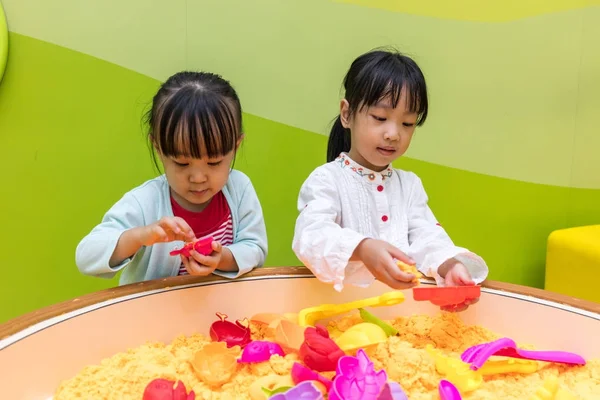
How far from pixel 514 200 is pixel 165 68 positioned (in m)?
0.89

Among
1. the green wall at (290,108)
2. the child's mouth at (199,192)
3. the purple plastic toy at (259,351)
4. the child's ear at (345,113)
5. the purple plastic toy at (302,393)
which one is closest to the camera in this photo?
the purple plastic toy at (302,393)

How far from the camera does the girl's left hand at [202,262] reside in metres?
0.66

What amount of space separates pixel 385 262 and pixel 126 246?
343 millimetres

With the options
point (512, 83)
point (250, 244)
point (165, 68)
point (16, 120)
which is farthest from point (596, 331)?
point (16, 120)

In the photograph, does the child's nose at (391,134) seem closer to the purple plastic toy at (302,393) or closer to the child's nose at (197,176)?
the child's nose at (197,176)

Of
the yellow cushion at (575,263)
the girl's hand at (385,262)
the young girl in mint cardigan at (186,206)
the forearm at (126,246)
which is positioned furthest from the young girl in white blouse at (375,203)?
the yellow cushion at (575,263)

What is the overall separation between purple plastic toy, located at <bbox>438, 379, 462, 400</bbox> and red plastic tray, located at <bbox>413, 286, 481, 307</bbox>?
0.11 metres

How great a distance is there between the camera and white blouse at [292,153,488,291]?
0.72 metres

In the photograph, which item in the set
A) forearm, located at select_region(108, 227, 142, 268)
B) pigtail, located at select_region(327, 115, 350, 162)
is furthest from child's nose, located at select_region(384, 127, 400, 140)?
forearm, located at select_region(108, 227, 142, 268)

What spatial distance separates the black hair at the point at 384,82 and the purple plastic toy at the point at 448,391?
42 centimetres

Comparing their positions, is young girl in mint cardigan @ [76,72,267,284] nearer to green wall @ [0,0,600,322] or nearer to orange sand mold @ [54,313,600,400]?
orange sand mold @ [54,313,600,400]

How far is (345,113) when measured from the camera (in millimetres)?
→ 867

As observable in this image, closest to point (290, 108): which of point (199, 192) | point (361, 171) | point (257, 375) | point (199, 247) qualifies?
point (361, 171)

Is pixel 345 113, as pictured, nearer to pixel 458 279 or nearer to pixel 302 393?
pixel 458 279
